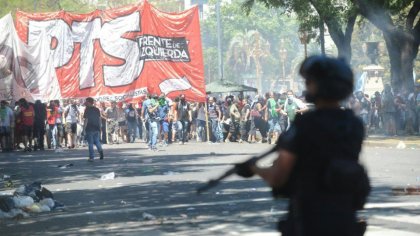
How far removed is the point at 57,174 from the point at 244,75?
104 meters

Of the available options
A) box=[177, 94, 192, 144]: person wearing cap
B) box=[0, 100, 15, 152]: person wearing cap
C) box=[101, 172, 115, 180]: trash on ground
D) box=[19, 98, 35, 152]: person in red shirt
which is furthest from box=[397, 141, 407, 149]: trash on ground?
box=[0, 100, 15, 152]: person wearing cap

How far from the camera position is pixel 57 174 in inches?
855

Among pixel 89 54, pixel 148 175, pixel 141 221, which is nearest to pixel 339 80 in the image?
pixel 141 221

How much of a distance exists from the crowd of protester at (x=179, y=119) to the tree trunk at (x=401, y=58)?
66 centimetres

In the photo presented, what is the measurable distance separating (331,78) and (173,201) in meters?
9.68

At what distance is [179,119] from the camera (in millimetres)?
39062

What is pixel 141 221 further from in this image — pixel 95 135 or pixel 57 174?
pixel 95 135

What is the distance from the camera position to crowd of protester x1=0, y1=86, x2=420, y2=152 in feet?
115

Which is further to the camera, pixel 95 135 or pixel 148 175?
pixel 95 135

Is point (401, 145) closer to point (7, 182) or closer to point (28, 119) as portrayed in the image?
point (28, 119)

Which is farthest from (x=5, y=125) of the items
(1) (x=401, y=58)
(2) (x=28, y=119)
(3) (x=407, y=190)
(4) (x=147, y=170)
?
(3) (x=407, y=190)

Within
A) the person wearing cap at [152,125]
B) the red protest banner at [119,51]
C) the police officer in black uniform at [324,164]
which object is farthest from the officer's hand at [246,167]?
the red protest banner at [119,51]

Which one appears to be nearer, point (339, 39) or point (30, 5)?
point (339, 39)

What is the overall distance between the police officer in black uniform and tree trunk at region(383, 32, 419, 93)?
3164 centimetres
